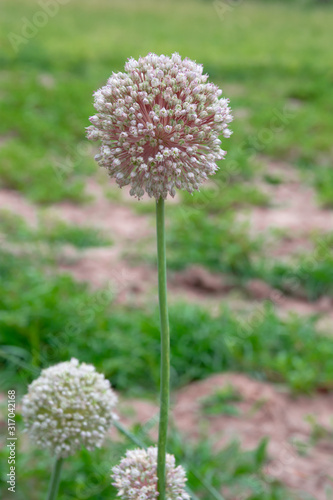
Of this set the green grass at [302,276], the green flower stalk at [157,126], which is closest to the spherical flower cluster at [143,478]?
the green flower stalk at [157,126]

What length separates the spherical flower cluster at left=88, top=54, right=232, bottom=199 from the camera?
2.70 ft

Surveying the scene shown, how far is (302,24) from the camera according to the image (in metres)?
15.2

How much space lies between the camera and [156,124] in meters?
0.83

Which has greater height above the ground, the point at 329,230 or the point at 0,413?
the point at 329,230

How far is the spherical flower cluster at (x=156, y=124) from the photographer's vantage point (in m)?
0.82

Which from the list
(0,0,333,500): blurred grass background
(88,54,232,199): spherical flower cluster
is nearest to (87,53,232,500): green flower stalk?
(88,54,232,199): spherical flower cluster

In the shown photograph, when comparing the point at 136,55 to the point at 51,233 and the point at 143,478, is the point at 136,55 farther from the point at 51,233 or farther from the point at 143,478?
the point at 143,478

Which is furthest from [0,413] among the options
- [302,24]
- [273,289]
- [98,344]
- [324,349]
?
[302,24]

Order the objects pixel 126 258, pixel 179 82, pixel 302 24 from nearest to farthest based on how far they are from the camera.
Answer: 1. pixel 179 82
2. pixel 126 258
3. pixel 302 24

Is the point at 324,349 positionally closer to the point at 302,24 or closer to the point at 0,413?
the point at 0,413

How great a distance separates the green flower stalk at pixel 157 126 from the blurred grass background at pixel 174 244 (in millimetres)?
494

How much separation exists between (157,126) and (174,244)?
3454 millimetres

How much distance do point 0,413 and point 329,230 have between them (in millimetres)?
2818

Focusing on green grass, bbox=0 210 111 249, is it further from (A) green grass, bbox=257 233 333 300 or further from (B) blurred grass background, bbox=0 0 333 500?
(A) green grass, bbox=257 233 333 300
